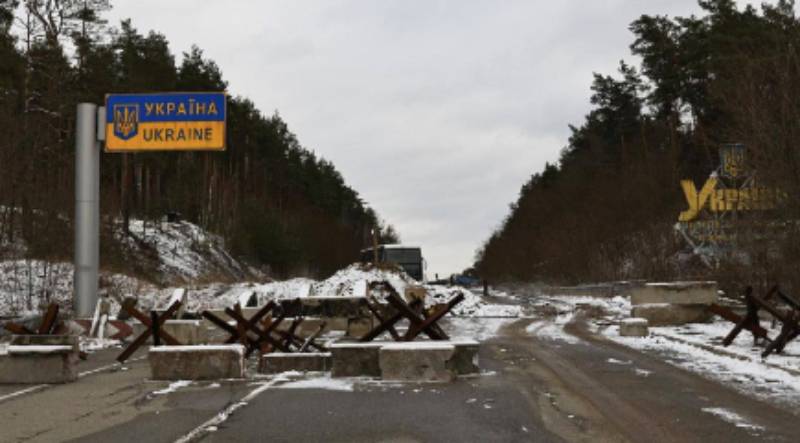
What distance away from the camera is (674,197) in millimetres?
57906

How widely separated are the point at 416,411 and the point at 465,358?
328 cm

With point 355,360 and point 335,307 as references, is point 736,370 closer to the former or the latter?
point 355,360

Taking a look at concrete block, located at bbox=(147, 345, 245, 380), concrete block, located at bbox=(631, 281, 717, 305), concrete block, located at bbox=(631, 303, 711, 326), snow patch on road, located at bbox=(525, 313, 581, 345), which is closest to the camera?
concrete block, located at bbox=(147, 345, 245, 380)

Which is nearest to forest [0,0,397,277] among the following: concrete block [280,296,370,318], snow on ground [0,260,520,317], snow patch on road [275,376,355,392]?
snow on ground [0,260,520,317]

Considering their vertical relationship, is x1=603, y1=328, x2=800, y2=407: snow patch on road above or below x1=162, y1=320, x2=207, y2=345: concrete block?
below

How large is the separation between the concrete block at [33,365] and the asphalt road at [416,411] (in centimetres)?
39

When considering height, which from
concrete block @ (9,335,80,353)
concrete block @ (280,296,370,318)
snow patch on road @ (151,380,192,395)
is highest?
concrete block @ (280,296,370,318)

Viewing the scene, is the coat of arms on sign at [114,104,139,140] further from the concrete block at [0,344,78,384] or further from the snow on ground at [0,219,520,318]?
the concrete block at [0,344,78,384]

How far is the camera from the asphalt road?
7922 millimetres

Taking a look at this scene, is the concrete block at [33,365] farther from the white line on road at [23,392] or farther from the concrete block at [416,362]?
the concrete block at [416,362]

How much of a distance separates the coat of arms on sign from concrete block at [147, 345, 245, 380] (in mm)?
13680

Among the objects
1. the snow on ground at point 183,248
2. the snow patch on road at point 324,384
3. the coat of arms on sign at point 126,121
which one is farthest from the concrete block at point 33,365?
the snow on ground at point 183,248

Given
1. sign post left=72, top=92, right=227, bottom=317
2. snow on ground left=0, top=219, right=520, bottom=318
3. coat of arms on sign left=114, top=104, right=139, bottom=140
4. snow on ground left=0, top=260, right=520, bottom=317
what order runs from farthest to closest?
snow on ground left=0, top=219, right=520, bottom=318 → snow on ground left=0, top=260, right=520, bottom=317 → coat of arms on sign left=114, top=104, right=139, bottom=140 → sign post left=72, top=92, right=227, bottom=317

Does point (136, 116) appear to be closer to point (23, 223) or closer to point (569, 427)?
point (23, 223)
